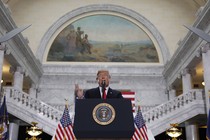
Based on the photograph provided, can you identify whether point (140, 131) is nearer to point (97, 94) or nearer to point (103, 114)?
point (97, 94)

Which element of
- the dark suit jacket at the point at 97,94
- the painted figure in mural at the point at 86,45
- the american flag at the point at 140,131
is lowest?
the american flag at the point at 140,131

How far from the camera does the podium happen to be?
358 centimetres

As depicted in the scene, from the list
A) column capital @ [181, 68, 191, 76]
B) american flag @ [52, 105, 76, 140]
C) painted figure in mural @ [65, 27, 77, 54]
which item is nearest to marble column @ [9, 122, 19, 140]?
painted figure in mural @ [65, 27, 77, 54]

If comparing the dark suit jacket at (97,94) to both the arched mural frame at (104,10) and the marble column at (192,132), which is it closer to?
the marble column at (192,132)

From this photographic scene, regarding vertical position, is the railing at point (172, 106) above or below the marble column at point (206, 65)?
below

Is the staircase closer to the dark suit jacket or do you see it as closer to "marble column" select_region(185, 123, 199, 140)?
"marble column" select_region(185, 123, 199, 140)

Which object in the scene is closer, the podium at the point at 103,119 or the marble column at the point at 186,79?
the podium at the point at 103,119

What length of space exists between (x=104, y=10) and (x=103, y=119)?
21.2m

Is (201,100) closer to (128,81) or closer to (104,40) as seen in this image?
(128,81)

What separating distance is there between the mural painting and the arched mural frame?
45 centimetres

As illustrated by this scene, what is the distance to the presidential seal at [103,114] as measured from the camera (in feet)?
11.9

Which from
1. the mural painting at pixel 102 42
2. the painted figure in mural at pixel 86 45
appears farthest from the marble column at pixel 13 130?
the painted figure in mural at pixel 86 45

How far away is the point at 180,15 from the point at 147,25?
268 cm

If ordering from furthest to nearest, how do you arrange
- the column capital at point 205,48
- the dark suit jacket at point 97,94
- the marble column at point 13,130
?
the marble column at point 13,130 < the column capital at point 205,48 < the dark suit jacket at point 97,94
